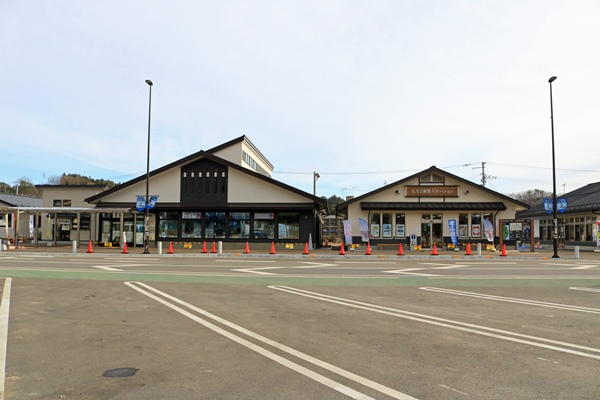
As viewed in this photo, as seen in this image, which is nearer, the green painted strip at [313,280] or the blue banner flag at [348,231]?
the green painted strip at [313,280]

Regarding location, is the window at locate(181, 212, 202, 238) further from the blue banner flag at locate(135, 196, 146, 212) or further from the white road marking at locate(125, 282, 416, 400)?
the white road marking at locate(125, 282, 416, 400)

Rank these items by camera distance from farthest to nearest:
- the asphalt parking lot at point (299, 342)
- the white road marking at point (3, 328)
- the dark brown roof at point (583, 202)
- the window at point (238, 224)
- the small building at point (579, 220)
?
the dark brown roof at point (583, 202), the small building at point (579, 220), the window at point (238, 224), the white road marking at point (3, 328), the asphalt parking lot at point (299, 342)

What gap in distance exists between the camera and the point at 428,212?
32.9 meters

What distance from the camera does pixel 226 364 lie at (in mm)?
5496

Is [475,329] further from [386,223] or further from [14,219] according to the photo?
[14,219]

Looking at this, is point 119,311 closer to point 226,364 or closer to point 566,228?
point 226,364

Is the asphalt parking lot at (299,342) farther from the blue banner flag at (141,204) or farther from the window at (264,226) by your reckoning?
the window at (264,226)

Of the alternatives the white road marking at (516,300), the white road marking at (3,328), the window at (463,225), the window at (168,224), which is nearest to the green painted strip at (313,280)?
the white road marking at (516,300)

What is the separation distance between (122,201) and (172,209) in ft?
14.0

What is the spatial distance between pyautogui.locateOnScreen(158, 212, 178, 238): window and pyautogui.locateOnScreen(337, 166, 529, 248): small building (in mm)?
13296

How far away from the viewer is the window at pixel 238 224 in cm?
3397

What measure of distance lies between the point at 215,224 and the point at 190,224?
6.60 feet

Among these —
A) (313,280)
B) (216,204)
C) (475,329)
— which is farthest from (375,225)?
(475,329)

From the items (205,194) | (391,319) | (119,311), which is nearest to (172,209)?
(205,194)
